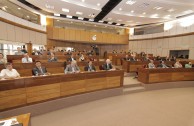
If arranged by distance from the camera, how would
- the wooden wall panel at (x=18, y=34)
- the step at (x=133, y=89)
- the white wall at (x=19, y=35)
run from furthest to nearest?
the wooden wall panel at (x=18, y=34)
the white wall at (x=19, y=35)
the step at (x=133, y=89)

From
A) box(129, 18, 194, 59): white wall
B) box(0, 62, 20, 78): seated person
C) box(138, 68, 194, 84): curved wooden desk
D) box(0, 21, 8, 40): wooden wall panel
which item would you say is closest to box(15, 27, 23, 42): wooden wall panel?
box(0, 21, 8, 40): wooden wall panel

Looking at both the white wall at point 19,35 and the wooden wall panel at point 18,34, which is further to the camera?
the wooden wall panel at point 18,34

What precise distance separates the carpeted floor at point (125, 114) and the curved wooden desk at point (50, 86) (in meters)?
0.51

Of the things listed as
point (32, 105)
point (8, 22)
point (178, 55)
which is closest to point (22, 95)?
point (32, 105)

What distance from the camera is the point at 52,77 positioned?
361 centimetres

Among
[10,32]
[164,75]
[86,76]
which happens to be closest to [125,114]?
[86,76]

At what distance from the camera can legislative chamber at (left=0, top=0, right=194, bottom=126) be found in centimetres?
308

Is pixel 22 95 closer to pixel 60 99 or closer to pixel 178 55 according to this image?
pixel 60 99

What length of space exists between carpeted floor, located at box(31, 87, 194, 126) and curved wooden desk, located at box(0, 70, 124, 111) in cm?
51

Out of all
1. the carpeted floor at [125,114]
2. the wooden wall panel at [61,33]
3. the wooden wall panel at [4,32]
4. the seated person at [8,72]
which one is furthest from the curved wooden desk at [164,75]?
the wooden wall panel at [61,33]

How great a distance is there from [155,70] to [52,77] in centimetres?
496

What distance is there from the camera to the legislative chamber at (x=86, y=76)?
308 centimetres

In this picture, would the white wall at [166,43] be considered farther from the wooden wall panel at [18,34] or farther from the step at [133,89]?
the wooden wall panel at [18,34]

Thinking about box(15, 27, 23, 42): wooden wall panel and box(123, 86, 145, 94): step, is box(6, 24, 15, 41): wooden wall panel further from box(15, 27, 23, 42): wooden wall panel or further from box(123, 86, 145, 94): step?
box(123, 86, 145, 94): step
